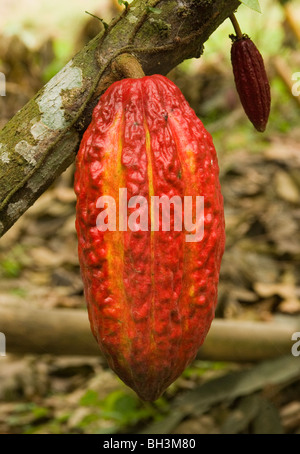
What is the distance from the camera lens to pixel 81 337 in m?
2.17

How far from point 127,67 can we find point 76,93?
0.36ft

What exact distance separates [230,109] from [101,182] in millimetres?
4197

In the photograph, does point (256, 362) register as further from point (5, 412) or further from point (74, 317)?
point (5, 412)

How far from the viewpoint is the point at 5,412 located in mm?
2492

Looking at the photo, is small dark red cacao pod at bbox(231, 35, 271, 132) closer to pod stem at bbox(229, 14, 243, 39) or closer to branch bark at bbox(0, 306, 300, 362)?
pod stem at bbox(229, 14, 243, 39)

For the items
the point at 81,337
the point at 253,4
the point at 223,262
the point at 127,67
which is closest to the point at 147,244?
the point at 127,67

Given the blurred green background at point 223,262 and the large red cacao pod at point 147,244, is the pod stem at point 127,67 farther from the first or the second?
the blurred green background at point 223,262

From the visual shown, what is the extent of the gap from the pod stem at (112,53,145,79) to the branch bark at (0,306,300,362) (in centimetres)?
134

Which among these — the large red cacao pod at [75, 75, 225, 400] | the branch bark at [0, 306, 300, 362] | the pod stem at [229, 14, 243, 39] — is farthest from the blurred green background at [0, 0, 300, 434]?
the large red cacao pod at [75, 75, 225, 400]

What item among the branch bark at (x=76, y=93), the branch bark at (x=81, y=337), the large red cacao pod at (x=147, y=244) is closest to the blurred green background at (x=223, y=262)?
the branch bark at (x=81, y=337)

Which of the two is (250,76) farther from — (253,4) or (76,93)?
(76,93)

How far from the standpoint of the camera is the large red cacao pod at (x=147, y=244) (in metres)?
0.84

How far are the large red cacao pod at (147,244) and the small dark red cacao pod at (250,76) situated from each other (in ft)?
0.81

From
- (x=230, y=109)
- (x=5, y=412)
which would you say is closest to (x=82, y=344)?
(x=5, y=412)
